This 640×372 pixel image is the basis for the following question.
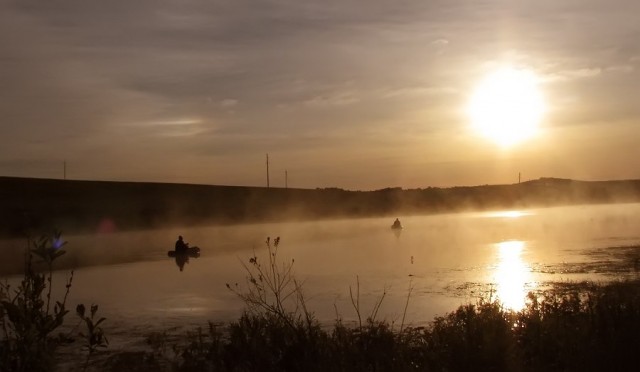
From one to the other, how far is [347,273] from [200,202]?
182 ft

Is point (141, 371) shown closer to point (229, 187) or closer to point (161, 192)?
point (161, 192)

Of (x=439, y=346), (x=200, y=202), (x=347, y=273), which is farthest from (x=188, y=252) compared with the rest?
(x=200, y=202)

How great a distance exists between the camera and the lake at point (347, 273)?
52.3ft

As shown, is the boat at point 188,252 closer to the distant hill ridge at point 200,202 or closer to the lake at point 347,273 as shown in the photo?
the lake at point 347,273

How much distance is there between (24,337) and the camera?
6570mm

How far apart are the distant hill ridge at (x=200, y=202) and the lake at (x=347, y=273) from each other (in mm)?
10213

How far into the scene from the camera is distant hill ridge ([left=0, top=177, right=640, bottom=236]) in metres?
59.2

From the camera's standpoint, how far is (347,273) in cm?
2364

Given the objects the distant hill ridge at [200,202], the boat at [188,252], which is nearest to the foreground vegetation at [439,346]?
the boat at [188,252]

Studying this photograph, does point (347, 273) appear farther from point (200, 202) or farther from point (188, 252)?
point (200, 202)

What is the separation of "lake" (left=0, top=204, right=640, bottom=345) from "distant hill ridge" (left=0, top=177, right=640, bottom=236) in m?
10.2

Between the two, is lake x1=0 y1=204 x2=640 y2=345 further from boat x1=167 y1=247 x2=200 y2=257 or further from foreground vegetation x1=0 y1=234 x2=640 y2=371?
foreground vegetation x1=0 y1=234 x2=640 y2=371

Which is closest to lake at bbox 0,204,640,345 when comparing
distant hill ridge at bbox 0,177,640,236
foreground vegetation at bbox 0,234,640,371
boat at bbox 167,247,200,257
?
boat at bbox 167,247,200,257

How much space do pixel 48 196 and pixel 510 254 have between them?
48618 millimetres
